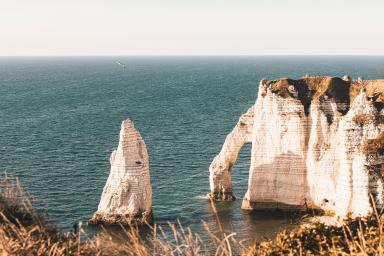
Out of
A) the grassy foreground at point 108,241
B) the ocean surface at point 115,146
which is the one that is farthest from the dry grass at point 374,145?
the grassy foreground at point 108,241

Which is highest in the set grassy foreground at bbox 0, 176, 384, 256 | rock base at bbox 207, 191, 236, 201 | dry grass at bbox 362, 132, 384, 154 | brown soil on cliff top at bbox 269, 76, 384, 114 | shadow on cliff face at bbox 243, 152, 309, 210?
brown soil on cliff top at bbox 269, 76, 384, 114

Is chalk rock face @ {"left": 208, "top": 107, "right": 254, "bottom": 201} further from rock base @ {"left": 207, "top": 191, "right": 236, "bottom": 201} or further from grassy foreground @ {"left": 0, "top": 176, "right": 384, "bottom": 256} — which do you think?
grassy foreground @ {"left": 0, "top": 176, "right": 384, "bottom": 256}

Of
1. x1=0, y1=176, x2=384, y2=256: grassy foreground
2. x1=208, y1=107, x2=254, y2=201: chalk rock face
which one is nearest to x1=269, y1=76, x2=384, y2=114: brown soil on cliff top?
x1=208, y1=107, x2=254, y2=201: chalk rock face

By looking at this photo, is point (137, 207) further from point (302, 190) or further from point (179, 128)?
point (179, 128)

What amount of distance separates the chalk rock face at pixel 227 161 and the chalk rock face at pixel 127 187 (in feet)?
26.9

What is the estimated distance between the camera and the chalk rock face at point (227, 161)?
49812 mm

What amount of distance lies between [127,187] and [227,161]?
1109 centimetres

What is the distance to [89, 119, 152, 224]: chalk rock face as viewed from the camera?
43250 mm

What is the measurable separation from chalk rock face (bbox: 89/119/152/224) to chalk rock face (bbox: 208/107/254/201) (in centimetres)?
819

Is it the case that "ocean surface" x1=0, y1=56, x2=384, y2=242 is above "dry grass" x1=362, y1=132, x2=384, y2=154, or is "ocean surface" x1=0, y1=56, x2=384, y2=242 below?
below

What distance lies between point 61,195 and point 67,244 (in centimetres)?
3769

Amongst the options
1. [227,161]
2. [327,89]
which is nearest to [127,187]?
[227,161]

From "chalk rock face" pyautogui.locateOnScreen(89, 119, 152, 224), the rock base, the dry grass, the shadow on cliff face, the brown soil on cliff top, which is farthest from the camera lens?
the rock base

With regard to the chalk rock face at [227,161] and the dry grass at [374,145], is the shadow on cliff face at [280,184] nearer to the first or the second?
the chalk rock face at [227,161]
